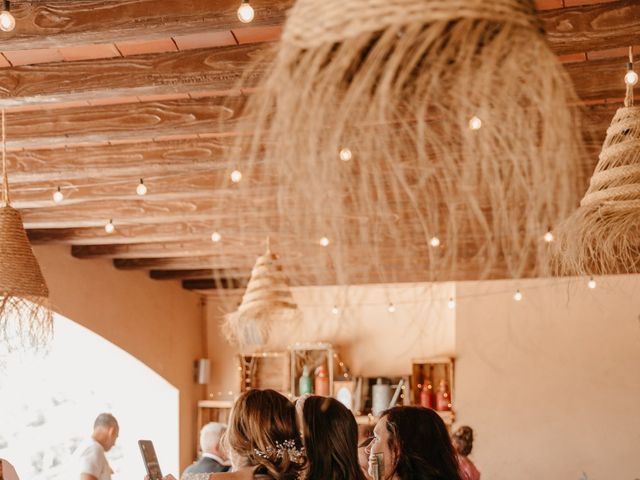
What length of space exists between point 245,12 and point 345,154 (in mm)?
2523

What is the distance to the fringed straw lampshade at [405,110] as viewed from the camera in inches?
42.4

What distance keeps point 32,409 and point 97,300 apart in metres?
2.51

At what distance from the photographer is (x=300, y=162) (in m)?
1.16

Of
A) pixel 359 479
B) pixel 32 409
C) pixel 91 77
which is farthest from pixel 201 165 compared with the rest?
pixel 32 409

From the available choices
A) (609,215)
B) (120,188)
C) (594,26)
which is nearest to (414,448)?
(609,215)

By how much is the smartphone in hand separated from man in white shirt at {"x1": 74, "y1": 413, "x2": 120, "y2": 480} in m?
3.03

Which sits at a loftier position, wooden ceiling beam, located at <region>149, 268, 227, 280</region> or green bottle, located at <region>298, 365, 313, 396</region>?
wooden ceiling beam, located at <region>149, 268, 227, 280</region>

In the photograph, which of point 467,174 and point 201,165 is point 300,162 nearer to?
point 467,174

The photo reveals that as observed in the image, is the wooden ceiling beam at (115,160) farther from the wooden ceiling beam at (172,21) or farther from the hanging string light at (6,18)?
the hanging string light at (6,18)

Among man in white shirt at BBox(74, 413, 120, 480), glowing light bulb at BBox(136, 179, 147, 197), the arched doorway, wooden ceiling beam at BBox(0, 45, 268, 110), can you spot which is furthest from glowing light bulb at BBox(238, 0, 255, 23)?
the arched doorway

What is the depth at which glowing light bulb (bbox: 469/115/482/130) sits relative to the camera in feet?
3.93

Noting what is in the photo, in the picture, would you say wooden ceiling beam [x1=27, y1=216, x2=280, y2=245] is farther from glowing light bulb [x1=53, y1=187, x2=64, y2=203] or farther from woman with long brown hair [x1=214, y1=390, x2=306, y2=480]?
woman with long brown hair [x1=214, y1=390, x2=306, y2=480]

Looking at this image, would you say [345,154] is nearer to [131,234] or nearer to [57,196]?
[57,196]

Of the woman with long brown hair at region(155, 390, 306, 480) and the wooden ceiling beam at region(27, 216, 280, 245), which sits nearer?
the woman with long brown hair at region(155, 390, 306, 480)
